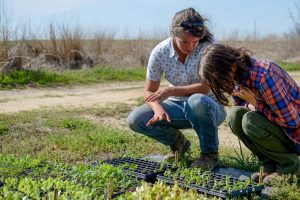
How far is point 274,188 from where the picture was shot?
333 cm

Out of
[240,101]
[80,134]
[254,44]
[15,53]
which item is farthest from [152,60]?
[254,44]

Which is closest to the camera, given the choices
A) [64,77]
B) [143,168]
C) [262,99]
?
[262,99]

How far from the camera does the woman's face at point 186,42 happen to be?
3824 millimetres

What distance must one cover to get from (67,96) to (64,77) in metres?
2.06

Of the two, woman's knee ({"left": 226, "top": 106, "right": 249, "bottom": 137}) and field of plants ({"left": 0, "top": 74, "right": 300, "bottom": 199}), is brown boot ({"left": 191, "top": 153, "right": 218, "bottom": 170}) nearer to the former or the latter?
field of plants ({"left": 0, "top": 74, "right": 300, "bottom": 199})

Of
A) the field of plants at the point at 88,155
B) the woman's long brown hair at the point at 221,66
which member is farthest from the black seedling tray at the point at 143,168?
the woman's long brown hair at the point at 221,66

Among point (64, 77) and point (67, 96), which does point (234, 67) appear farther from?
point (64, 77)

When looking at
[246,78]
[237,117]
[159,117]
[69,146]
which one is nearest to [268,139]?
[237,117]

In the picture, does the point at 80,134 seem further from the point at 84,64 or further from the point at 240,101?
the point at 84,64

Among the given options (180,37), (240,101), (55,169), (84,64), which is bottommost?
(84,64)

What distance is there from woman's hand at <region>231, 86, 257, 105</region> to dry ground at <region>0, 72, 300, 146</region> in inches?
125

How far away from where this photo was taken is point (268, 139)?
3617mm

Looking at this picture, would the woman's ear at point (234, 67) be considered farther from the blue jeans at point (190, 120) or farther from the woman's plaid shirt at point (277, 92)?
the blue jeans at point (190, 120)

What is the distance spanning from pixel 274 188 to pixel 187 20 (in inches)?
55.5
